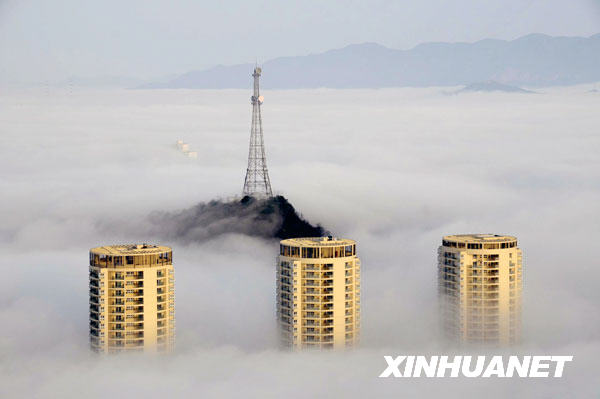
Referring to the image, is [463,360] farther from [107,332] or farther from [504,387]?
[107,332]

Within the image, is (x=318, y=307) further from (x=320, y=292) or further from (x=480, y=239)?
(x=480, y=239)

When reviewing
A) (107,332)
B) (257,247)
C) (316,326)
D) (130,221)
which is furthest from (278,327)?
(130,221)

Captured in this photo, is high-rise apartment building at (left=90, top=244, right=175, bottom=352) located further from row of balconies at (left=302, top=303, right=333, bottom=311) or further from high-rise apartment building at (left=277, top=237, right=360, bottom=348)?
row of balconies at (left=302, top=303, right=333, bottom=311)

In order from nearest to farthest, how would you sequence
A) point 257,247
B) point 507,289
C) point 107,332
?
point 107,332 < point 507,289 < point 257,247

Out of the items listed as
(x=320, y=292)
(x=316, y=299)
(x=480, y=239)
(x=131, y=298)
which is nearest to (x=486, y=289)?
(x=480, y=239)

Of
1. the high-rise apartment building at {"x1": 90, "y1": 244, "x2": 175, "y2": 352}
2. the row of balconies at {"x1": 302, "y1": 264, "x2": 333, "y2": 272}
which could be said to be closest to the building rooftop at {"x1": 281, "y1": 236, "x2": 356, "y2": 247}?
the row of balconies at {"x1": 302, "y1": 264, "x2": 333, "y2": 272}

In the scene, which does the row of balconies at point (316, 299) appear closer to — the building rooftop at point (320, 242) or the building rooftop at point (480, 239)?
the building rooftop at point (320, 242)
